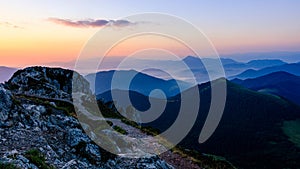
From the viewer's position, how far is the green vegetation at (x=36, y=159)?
17522mm

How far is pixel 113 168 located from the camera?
22.5 metres

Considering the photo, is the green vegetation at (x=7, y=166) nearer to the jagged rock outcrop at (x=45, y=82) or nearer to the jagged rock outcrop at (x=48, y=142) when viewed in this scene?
the jagged rock outcrop at (x=48, y=142)

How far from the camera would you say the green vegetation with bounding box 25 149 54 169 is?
17522 millimetres

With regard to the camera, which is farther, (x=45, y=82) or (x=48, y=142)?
(x=45, y=82)

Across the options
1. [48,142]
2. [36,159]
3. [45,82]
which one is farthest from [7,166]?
[45,82]

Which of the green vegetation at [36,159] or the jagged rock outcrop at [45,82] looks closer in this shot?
the green vegetation at [36,159]

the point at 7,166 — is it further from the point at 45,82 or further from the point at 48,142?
the point at 45,82

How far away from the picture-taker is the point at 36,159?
17.8 metres

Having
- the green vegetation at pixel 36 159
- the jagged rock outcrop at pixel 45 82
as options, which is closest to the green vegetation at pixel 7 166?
the green vegetation at pixel 36 159

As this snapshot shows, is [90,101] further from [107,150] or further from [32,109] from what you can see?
[107,150]

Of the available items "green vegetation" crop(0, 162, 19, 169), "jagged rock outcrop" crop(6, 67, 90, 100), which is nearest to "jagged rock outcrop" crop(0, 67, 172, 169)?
"green vegetation" crop(0, 162, 19, 169)

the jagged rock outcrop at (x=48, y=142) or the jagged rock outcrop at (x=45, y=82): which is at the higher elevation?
the jagged rock outcrop at (x=45, y=82)

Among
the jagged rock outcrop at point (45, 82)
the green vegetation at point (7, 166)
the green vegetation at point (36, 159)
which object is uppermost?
the jagged rock outcrop at point (45, 82)

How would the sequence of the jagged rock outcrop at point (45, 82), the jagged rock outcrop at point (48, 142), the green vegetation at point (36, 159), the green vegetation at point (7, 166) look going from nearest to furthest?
the green vegetation at point (7, 166) → the green vegetation at point (36, 159) → the jagged rock outcrop at point (48, 142) → the jagged rock outcrop at point (45, 82)
